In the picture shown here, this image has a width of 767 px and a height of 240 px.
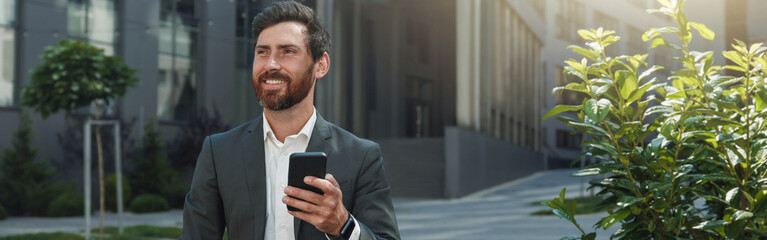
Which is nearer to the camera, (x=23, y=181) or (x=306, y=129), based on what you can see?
(x=306, y=129)

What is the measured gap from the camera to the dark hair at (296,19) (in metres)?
2.08

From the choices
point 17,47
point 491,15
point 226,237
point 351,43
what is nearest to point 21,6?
point 17,47

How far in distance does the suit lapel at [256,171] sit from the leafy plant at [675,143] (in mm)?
1303

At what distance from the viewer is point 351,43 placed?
29344mm

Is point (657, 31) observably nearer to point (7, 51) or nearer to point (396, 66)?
point (7, 51)

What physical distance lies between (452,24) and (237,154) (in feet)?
113

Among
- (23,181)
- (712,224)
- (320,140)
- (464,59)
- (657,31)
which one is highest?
(464,59)

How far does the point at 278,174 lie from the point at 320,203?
340 millimetres

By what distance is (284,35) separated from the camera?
2064mm

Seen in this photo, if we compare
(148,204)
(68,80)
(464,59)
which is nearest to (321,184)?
(68,80)

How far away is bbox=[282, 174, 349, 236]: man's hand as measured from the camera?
181 cm

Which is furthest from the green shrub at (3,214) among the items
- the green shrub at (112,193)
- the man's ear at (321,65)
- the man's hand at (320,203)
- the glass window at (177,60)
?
the man's hand at (320,203)

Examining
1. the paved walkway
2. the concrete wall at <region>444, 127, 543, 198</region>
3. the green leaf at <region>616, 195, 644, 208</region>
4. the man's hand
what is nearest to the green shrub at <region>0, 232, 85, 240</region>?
the paved walkway

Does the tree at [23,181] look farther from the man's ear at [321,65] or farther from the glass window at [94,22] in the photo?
the man's ear at [321,65]
